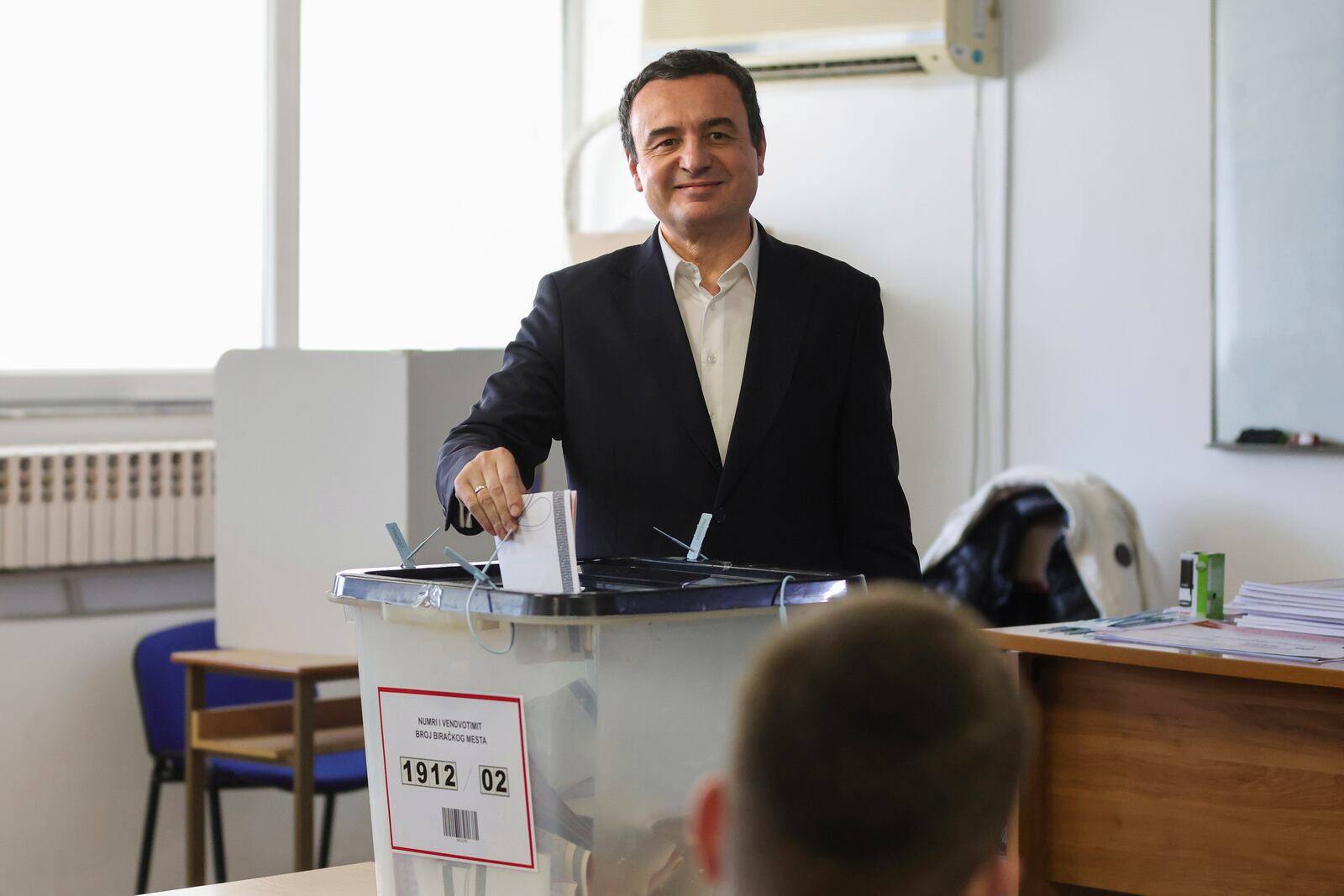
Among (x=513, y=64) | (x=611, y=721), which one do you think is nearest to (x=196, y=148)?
(x=513, y=64)

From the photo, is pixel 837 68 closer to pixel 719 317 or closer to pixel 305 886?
pixel 719 317

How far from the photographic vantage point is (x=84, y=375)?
140 inches

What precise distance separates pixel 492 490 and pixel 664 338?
0.51 metres

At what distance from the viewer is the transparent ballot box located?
38.1 inches

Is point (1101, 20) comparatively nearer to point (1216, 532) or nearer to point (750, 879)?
point (1216, 532)

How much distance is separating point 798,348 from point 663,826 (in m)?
0.70

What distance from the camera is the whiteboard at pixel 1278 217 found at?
3162 mm

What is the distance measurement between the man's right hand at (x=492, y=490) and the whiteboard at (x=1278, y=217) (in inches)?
97.7

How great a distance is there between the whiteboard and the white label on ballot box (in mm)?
2663

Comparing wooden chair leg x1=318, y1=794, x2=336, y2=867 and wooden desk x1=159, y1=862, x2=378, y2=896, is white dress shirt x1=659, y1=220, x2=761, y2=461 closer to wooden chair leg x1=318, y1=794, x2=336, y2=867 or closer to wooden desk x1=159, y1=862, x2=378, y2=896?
wooden desk x1=159, y1=862, x2=378, y2=896

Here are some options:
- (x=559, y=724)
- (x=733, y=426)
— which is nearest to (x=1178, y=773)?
(x=733, y=426)

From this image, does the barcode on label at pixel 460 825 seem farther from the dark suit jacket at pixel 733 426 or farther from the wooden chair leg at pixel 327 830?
the wooden chair leg at pixel 327 830

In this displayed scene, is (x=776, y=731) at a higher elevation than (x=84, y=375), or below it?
below

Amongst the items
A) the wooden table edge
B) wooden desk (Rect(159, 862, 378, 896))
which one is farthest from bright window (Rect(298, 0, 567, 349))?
wooden desk (Rect(159, 862, 378, 896))
